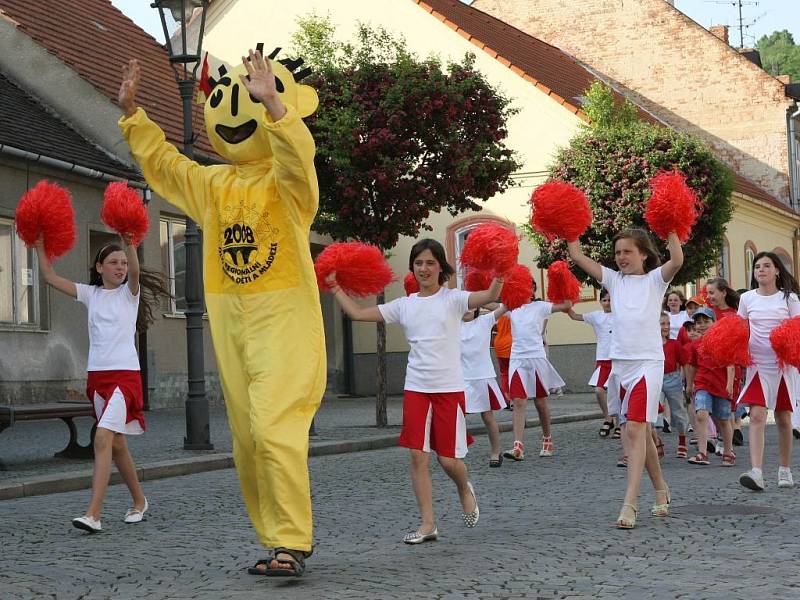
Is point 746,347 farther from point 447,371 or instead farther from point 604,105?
point 604,105

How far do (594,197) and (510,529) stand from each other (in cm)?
2143

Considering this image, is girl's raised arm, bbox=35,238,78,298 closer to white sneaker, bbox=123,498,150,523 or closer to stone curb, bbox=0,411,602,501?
white sneaker, bbox=123,498,150,523

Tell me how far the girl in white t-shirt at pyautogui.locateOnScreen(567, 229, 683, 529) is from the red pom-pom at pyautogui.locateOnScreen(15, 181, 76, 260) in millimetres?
3366

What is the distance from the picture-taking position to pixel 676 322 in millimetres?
15297

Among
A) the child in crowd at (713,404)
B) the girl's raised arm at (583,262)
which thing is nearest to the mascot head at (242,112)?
the girl's raised arm at (583,262)

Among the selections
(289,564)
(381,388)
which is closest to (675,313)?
(381,388)

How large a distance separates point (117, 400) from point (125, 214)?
1.25 metres

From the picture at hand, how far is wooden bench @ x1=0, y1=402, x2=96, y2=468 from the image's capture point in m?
12.6

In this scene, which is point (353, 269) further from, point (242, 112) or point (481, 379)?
point (481, 379)

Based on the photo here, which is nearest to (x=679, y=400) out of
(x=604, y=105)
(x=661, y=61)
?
(x=604, y=105)

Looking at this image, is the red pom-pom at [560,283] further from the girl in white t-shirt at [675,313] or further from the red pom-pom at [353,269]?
the girl in white t-shirt at [675,313]

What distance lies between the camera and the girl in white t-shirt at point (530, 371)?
13.7m

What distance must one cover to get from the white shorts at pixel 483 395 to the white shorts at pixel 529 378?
3.05 feet

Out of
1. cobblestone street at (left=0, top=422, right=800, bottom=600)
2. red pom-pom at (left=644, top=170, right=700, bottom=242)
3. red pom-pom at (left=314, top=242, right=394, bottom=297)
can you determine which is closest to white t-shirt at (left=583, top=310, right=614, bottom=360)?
cobblestone street at (left=0, top=422, right=800, bottom=600)
